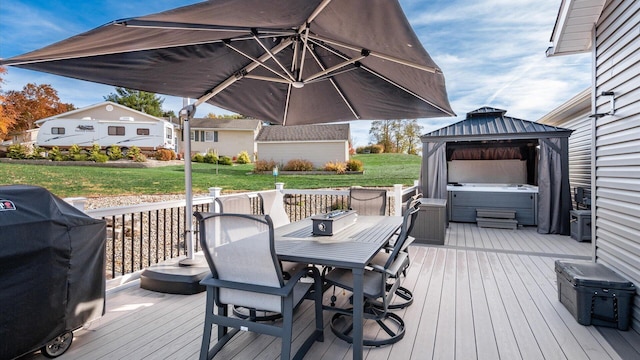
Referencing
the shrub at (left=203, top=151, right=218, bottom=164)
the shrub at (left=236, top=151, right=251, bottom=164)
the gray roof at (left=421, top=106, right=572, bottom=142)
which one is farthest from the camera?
the shrub at (left=236, top=151, right=251, bottom=164)

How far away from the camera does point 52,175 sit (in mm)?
12000

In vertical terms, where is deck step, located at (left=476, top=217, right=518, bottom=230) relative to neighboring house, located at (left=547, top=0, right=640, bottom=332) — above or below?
below

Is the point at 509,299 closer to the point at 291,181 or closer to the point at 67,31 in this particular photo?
the point at 291,181

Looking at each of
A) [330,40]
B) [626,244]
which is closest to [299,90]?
[330,40]

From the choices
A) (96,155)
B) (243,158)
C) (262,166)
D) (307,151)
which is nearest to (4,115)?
(96,155)

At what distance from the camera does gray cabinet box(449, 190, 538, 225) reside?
6.91 metres

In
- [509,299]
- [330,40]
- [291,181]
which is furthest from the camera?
[291,181]

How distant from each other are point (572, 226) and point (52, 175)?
16.9 m

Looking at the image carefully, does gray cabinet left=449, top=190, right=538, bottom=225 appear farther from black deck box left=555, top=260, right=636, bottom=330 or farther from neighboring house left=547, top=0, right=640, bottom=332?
black deck box left=555, top=260, right=636, bottom=330

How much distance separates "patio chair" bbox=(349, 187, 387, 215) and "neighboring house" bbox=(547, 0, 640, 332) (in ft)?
7.63

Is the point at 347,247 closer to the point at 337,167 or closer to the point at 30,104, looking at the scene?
the point at 337,167

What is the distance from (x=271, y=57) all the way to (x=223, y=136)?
61.6 ft

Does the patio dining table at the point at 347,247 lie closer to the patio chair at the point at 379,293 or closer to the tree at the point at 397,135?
the patio chair at the point at 379,293

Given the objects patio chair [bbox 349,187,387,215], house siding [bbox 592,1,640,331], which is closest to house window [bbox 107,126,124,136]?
patio chair [bbox 349,187,387,215]
